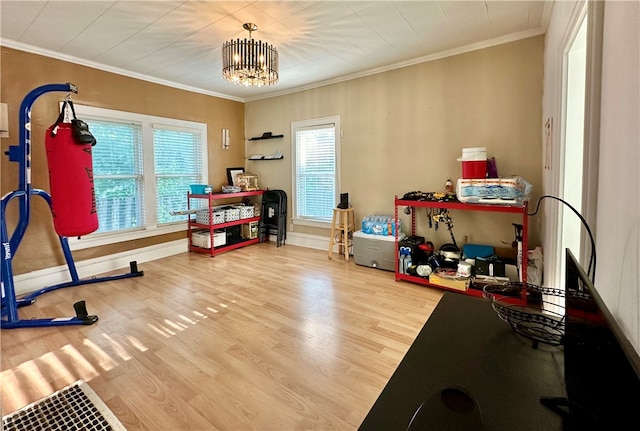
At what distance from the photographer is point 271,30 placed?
114 inches

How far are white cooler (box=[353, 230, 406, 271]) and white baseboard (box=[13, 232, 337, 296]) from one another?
0.94m

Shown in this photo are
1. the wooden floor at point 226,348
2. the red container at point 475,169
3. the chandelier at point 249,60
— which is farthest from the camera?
the red container at point 475,169

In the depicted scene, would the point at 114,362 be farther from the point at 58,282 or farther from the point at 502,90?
the point at 502,90

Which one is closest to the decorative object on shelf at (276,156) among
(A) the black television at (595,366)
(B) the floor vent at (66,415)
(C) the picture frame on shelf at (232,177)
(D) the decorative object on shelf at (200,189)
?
(C) the picture frame on shelf at (232,177)

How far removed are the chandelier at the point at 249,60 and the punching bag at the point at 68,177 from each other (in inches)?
53.9

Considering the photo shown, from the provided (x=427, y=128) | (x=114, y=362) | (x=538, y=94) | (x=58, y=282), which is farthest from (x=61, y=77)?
(x=538, y=94)

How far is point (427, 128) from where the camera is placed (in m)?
3.75

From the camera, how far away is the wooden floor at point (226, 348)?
1.62 metres

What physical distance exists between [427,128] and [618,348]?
3.61m

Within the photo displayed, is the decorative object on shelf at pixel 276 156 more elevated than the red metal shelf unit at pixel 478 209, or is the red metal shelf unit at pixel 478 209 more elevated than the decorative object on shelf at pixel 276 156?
the decorative object on shelf at pixel 276 156

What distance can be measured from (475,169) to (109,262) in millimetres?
4477

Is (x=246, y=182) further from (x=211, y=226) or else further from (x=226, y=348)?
(x=226, y=348)

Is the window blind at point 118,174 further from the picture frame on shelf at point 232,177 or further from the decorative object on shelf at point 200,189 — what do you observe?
the picture frame on shelf at point 232,177

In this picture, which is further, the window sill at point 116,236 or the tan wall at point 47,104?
the window sill at point 116,236
